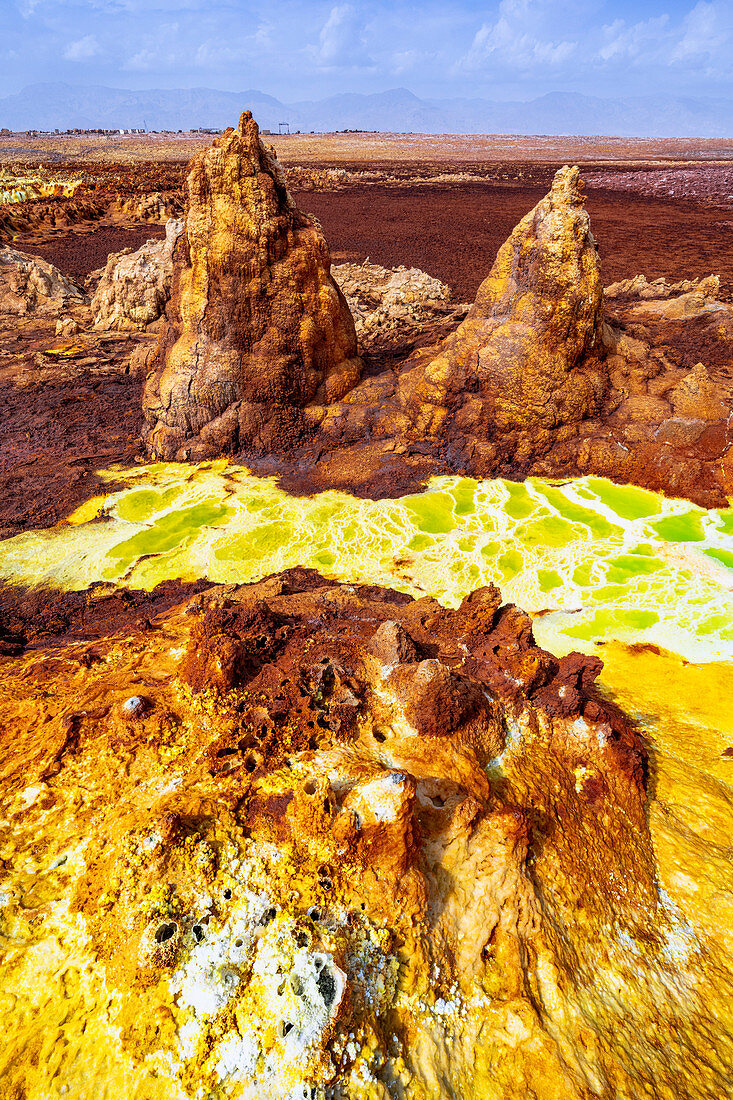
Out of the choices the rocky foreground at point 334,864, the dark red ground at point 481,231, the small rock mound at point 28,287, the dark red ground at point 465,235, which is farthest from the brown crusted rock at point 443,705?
the small rock mound at point 28,287

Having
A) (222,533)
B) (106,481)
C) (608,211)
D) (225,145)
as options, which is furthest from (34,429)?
(608,211)

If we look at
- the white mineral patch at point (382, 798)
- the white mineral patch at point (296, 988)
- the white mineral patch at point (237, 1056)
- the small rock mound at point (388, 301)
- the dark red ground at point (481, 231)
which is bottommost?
the white mineral patch at point (237, 1056)

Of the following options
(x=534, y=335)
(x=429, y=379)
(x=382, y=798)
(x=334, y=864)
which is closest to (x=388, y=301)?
(x=429, y=379)

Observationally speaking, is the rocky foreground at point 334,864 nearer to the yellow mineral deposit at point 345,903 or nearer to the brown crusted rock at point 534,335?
the yellow mineral deposit at point 345,903

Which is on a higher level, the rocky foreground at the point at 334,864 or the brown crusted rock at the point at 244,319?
the brown crusted rock at the point at 244,319

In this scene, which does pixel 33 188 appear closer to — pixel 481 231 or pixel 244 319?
pixel 481 231

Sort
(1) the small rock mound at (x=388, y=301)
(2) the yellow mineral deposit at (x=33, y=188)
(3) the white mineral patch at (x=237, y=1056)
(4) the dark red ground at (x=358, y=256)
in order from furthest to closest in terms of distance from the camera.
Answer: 1. (2) the yellow mineral deposit at (x=33, y=188)
2. (1) the small rock mound at (x=388, y=301)
3. (4) the dark red ground at (x=358, y=256)
4. (3) the white mineral patch at (x=237, y=1056)

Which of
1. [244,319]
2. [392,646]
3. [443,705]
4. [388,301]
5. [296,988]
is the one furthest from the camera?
[388,301]

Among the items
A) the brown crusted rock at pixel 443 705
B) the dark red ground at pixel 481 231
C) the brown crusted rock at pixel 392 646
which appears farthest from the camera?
the dark red ground at pixel 481 231
